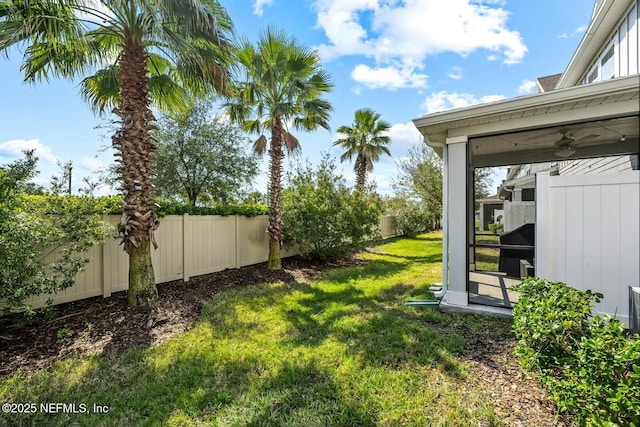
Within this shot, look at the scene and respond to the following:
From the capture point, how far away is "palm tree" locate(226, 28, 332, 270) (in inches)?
279

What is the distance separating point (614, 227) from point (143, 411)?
4.33 meters

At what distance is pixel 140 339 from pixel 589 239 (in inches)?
210

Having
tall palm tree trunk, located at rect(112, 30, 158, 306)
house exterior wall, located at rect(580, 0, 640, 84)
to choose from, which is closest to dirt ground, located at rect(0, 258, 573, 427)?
tall palm tree trunk, located at rect(112, 30, 158, 306)

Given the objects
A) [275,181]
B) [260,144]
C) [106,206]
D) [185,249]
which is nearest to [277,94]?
[260,144]

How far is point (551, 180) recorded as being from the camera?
3219mm

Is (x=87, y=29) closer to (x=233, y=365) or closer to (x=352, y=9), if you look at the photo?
(x=352, y=9)

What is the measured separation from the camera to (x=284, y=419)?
2227mm

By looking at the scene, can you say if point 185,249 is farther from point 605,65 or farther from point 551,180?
point 605,65

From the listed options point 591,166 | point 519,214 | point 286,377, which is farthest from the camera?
point 519,214

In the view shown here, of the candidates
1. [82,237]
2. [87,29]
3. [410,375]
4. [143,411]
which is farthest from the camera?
[87,29]

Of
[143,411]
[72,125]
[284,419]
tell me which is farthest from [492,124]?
[72,125]

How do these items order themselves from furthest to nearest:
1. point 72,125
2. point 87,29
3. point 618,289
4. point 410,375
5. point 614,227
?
point 72,125
point 87,29
point 618,289
point 410,375
point 614,227

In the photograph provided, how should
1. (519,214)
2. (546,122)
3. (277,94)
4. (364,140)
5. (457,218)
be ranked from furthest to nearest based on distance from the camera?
(364,140)
(519,214)
(277,94)
(457,218)
(546,122)

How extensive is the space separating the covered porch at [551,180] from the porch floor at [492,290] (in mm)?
18
